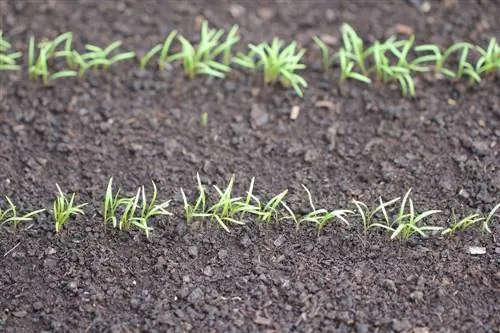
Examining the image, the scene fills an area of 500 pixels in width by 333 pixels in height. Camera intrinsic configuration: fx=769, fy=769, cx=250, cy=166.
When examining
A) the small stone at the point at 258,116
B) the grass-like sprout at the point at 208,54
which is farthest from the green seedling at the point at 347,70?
the grass-like sprout at the point at 208,54

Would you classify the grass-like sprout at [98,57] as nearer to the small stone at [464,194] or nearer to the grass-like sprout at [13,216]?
the grass-like sprout at [13,216]

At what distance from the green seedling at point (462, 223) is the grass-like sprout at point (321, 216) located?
0.46 meters

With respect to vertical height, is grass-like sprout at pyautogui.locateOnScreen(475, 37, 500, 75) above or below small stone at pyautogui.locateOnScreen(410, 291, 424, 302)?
above

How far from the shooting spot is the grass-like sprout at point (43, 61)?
14.0 ft

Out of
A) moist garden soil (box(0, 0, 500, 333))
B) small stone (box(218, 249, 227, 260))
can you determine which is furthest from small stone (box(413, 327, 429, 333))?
small stone (box(218, 249, 227, 260))

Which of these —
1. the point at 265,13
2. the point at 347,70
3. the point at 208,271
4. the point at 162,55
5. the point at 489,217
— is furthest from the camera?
the point at 265,13

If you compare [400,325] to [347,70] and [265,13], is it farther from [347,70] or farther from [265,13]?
[265,13]

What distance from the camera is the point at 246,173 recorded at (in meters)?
3.91

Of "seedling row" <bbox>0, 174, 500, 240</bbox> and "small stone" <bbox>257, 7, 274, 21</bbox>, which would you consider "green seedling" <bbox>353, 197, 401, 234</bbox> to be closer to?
"seedling row" <bbox>0, 174, 500, 240</bbox>

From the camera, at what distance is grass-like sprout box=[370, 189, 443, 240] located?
350 cm

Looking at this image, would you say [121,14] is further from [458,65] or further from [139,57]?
[458,65]

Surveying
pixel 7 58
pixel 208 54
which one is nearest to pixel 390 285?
pixel 208 54

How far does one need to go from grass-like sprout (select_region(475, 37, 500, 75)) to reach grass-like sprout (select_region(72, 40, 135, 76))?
1940 millimetres

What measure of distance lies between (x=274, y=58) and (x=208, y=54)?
45 centimetres
